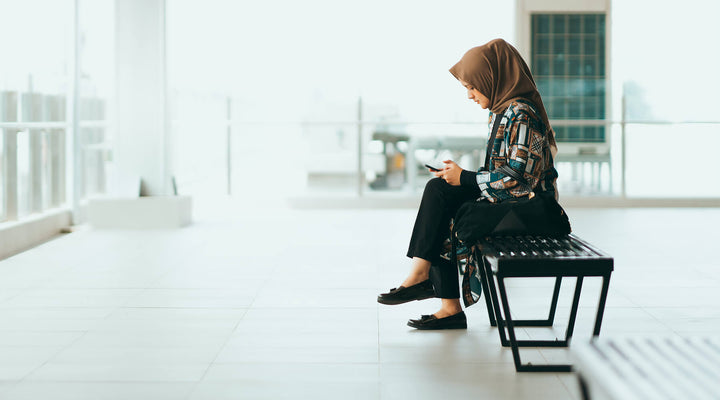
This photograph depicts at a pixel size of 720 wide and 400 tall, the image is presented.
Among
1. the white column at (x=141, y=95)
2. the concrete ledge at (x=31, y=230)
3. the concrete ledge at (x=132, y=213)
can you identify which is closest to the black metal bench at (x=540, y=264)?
the concrete ledge at (x=31, y=230)

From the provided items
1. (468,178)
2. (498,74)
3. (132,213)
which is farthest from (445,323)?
(132,213)

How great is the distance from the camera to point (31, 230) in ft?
18.6

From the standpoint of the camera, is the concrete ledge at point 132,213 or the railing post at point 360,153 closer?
the concrete ledge at point 132,213

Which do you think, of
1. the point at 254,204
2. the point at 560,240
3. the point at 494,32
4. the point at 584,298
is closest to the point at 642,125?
the point at 494,32

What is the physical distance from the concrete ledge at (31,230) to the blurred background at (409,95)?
7.52ft

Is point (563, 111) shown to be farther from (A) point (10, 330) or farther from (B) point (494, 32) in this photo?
(A) point (10, 330)

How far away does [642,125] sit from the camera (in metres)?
8.59

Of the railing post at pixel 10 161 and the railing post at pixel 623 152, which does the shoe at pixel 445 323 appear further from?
the railing post at pixel 623 152

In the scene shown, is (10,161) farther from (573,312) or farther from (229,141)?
(573,312)

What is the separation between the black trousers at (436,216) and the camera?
3.11 m

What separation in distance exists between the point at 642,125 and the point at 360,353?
6.53 meters

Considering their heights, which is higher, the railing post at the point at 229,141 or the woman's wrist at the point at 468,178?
the railing post at the point at 229,141

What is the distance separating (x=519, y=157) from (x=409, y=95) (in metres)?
5.83

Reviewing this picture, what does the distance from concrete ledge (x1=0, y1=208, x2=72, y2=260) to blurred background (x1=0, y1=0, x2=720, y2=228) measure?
229cm
